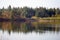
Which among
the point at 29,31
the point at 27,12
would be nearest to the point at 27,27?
the point at 29,31

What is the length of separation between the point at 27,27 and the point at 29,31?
0.14ft

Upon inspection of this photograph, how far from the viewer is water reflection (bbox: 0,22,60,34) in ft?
4.87

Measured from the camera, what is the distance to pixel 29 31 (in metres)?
1.48

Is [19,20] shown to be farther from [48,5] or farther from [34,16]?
[48,5]

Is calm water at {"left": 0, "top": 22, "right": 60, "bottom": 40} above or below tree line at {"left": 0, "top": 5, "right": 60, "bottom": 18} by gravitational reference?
below

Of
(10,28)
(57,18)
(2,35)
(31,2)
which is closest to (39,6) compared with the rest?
(31,2)

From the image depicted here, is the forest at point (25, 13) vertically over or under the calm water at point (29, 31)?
over

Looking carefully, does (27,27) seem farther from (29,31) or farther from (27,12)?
(27,12)

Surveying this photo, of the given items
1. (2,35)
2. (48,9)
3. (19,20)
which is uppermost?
(48,9)

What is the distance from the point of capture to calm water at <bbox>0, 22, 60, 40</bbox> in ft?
4.83

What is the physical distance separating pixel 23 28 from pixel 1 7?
30 centimetres

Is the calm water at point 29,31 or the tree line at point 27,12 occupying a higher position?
the tree line at point 27,12

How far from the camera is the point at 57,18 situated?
150 centimetres

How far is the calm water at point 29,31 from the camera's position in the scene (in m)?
1.47
